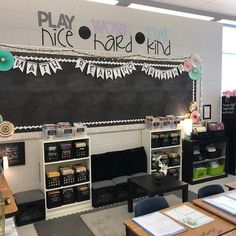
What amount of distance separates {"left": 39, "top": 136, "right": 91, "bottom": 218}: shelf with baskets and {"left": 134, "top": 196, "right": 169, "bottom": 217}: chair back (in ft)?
5.43

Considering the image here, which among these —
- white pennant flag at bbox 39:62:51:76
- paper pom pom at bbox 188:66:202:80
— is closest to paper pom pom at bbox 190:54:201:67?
paper pom pom at bbox 188:66:202:80

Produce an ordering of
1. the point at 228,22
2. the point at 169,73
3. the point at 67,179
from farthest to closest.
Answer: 1. the point at 228,22
2. the point at 169,73
3. the point at 67,179

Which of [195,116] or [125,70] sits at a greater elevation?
[125,70]

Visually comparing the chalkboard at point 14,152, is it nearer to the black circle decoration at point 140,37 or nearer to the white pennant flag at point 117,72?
the white pennant flag at point 117,72

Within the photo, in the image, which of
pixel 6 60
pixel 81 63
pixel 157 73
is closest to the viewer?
pixel 6 60

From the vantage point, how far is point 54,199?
371 centimetres

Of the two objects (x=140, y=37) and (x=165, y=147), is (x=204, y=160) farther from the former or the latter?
(x=140, y=37)

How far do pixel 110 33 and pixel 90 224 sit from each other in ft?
9.78

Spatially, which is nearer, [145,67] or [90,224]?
[90,224]

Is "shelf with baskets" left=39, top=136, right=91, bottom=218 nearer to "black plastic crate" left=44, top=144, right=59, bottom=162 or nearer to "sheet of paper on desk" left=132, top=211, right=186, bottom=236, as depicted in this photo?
"black plastic crate" left=44, top=144, right=59, bottom=162

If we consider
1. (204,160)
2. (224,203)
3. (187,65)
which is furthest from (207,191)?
(187,65)

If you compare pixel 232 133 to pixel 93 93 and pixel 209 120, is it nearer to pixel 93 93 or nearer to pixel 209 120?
pixel 209 120

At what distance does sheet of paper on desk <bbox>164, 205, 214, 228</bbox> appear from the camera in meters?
2.02

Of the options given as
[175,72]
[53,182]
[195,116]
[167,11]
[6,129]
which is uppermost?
[167,11]
